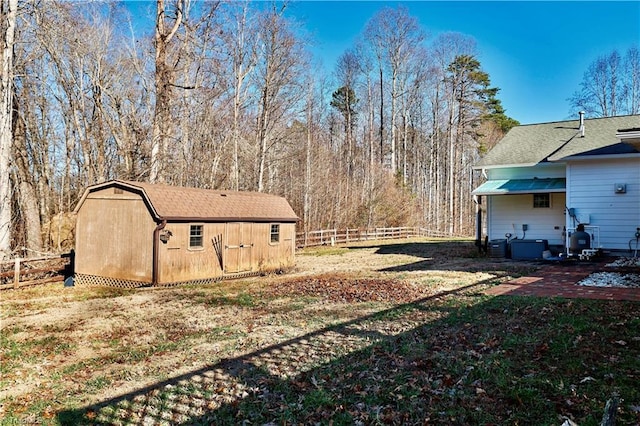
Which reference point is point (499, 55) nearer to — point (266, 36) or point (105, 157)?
point (266, 36)

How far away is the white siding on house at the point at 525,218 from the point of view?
15.9 meters

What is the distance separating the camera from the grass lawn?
3832mm

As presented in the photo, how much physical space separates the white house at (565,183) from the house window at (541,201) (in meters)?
0.03

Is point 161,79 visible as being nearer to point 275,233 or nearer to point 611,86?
point 275,233

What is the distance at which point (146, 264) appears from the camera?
36.4 ft

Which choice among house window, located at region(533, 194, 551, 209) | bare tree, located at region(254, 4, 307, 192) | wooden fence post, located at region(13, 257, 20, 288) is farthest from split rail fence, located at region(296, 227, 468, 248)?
wooden fence post, located at region(13, 257, 20, 288)

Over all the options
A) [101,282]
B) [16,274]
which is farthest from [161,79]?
[16,274]

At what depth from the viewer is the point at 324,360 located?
510 centimetres

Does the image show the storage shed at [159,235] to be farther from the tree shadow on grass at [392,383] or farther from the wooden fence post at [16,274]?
the tree shadow on grass at [392,383]

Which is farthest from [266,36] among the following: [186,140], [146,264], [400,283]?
[400,283]

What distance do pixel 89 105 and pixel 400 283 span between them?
15.9 meters

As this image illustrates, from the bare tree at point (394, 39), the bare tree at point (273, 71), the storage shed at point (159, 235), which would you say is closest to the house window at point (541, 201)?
the storage shed at point (159, 235)

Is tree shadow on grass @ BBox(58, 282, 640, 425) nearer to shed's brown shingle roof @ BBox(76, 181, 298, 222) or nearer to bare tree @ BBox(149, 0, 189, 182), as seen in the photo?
shed's brown shingle roof @ BBox(76, 181, 298, 222)

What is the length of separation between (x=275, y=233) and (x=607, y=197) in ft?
36.0
